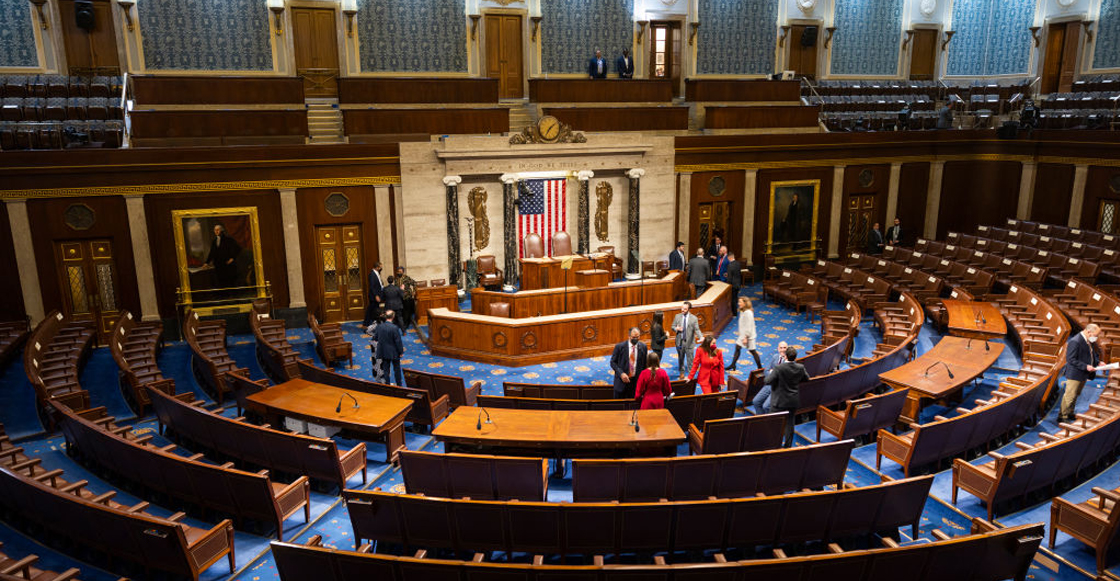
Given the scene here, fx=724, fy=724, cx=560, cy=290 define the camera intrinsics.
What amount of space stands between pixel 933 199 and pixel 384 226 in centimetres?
1458

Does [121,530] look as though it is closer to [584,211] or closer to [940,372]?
[940,372]

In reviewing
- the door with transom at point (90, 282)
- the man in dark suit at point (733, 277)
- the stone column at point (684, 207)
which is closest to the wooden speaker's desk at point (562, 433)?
the man in dark suit at point (733, 277)

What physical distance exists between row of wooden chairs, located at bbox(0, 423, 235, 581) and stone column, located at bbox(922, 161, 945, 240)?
19213mm

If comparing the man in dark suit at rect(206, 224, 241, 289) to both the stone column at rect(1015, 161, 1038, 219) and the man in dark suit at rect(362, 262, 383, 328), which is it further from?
the stone column at rect(1015, 161, 1038, 219)

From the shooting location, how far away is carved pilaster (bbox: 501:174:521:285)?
1612 cm

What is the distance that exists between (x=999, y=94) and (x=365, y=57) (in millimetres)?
17863

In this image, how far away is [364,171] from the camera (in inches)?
579

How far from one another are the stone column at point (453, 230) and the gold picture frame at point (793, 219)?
783 cm

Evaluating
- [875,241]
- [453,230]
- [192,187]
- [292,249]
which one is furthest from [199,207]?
[875,241]

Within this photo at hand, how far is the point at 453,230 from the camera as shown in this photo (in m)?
15.7

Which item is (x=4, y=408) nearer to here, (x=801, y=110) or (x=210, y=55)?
(x=210, y=55)

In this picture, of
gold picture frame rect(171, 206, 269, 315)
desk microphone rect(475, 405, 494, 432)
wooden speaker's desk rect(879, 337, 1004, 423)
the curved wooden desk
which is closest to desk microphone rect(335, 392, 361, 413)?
desk microphone rect(475, 405, 494, 432)

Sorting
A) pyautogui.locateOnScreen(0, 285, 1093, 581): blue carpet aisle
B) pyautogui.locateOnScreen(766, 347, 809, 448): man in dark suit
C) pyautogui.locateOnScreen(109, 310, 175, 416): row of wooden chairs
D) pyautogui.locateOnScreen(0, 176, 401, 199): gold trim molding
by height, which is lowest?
pyautogui.locateOnScreen(0, 285, 1093, 581): blue carpet aisle

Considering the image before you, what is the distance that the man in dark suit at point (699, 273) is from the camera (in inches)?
560
